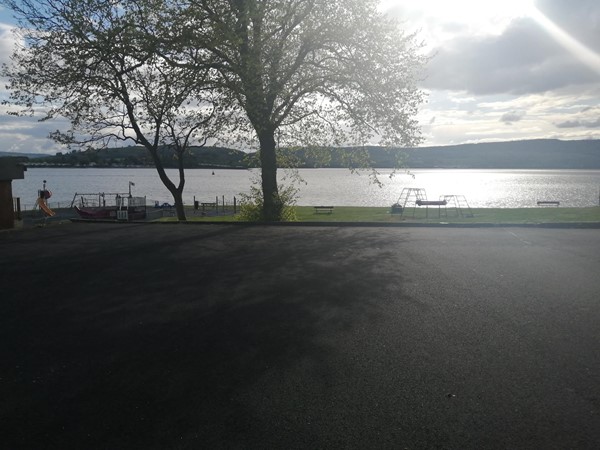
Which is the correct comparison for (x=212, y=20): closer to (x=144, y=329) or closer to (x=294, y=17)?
(x=294, y=17)

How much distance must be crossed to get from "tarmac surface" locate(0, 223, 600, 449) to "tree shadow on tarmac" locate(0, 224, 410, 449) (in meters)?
0.02

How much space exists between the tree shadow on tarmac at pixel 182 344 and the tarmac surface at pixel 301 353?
2 centimetres

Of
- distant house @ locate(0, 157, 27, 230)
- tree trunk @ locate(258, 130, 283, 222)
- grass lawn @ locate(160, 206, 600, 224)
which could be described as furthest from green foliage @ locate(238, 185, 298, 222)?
distant house @ locate(0, 157, 27, 230)

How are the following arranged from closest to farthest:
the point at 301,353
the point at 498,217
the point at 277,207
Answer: the point at 301,353
the point at 277,207
the point at 498,217

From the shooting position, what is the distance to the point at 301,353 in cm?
543

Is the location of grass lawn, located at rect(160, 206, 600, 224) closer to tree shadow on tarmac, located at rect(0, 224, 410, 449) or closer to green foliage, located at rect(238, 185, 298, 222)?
green foliage, located at rect(238, 185, 298, 222)

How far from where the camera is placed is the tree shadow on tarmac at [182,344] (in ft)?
12.9

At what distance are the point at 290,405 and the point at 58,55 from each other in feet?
68.6

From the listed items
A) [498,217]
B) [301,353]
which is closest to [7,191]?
[301,353]

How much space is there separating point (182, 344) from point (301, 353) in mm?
1413

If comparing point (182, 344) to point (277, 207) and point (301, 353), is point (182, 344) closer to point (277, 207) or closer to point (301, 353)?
point (301, 353)

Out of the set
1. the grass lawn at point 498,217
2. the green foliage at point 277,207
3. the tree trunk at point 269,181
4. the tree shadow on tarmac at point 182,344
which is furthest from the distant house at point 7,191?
the tree trunk at point 269,181

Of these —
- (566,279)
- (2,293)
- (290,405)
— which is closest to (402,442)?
(290,405)

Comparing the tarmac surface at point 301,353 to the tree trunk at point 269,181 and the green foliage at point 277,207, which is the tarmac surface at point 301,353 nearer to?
the tree trunk at point 269,181
